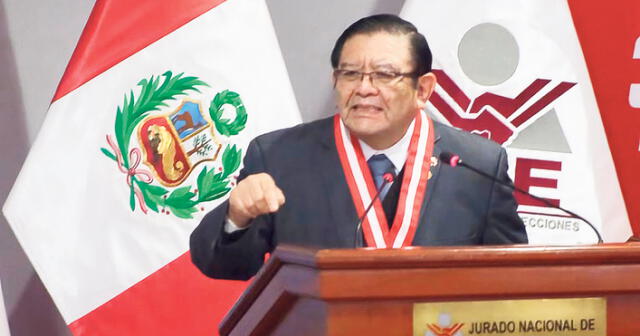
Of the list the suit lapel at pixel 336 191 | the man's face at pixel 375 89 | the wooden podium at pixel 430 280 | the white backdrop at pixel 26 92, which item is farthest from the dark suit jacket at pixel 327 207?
the white backdrop at pixel 26 92

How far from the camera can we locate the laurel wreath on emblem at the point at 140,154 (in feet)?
10.6

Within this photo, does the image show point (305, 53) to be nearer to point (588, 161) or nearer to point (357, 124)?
point (588, 161)

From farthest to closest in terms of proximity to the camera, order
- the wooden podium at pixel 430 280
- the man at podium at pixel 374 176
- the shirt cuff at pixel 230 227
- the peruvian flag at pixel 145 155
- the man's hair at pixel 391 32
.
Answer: the peruvian flag at pixel 145 155 < the man's hair at pixel 391 32 < the man at podium at pixel 374 176 < the shirt cuff at pixel 230 227 < the wooden podium at pixel 430 280

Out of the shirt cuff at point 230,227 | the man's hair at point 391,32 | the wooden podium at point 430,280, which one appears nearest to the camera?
the wooden podium at point 430,280

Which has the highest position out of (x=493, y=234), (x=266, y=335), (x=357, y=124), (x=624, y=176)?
(x=357, y=124)

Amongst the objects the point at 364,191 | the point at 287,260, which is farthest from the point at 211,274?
the point at 287,260

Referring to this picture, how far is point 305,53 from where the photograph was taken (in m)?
4.04

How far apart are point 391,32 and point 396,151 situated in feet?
0.95

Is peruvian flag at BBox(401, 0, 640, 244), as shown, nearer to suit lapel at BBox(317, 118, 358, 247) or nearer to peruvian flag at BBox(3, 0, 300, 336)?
peruvian flag at BBox(3, 0, 300, 336)

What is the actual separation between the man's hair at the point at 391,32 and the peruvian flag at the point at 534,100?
2.99ft

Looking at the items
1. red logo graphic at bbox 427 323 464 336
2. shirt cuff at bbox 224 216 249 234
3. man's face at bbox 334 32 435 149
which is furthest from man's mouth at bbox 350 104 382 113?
red logo graphic at bbox 427 323 464 336

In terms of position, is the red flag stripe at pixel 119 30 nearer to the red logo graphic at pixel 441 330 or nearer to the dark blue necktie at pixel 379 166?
the dark blue necktie at pixel 379 166

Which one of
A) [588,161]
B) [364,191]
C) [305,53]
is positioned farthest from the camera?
[305,53]

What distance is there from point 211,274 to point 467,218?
0.62 meters
